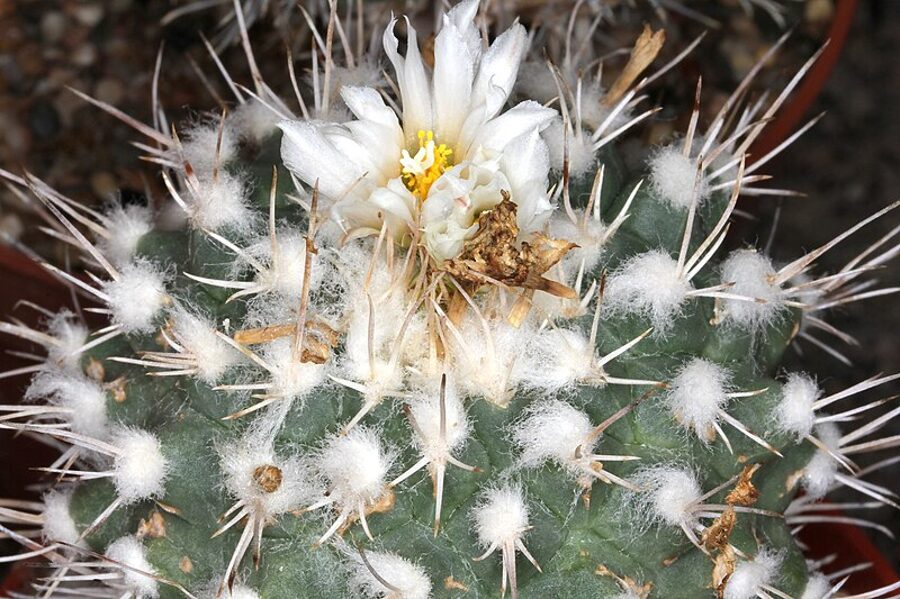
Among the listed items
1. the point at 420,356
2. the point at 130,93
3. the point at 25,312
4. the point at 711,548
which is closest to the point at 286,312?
the point at 420,356

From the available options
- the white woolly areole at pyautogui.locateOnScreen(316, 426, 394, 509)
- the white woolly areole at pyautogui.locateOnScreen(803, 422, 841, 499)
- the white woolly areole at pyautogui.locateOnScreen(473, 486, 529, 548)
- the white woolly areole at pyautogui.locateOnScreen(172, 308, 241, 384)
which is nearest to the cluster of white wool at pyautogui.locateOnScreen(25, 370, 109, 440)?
the white woolly areole at pyautogui.locateOnScreen(172, 308, 241, 384)

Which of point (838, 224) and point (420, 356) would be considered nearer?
point (420, 356)

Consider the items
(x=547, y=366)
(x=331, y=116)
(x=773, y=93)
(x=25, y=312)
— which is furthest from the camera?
(x=773, y=93)

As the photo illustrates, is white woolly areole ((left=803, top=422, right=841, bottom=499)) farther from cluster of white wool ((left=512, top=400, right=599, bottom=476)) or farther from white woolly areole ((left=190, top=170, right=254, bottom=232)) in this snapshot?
white woolly areole ((left=190, top=170, right=254, bottom=232))

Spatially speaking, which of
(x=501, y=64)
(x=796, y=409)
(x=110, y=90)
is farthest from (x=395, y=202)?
(x=110, y=90)

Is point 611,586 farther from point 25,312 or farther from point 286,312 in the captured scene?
point 25,312

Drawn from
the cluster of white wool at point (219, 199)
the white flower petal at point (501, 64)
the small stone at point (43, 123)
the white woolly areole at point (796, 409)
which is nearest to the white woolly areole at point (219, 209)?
the cluster of white wool at point (219, 199)

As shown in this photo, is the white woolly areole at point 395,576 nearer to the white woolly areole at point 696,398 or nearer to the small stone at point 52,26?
the white woolly areole at point 696,398
